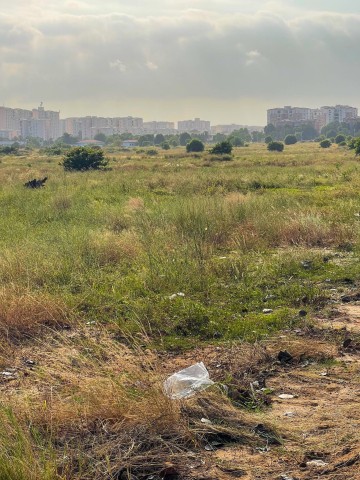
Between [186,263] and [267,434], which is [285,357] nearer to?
[267,434]

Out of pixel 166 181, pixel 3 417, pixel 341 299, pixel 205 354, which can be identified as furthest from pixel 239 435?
pixel 166 181

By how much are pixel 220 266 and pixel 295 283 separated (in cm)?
110

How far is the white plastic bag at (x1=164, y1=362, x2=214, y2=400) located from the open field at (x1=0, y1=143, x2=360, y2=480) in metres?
0.09

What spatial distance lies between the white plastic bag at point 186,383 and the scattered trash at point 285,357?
2.89 ft

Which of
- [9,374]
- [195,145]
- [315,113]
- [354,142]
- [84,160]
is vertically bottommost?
[9,374]

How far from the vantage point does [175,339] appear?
5723 mm

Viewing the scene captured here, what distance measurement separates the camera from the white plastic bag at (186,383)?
397 centimetres

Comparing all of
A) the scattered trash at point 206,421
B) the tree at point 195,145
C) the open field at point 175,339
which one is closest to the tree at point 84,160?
the open field at point 175,339

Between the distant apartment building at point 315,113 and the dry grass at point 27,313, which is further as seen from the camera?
the distant apartment building at point 315,113

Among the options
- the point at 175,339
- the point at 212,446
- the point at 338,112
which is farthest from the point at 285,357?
the point at 338,112

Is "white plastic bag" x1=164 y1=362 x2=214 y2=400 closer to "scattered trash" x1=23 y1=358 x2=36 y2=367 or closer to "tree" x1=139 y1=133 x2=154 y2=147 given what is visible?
"scattered trash" x1=23 y1=358 x2=36 y2=367

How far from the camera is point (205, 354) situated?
17.4 ft

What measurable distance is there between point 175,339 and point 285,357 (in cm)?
112

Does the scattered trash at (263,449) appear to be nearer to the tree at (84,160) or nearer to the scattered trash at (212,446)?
the scattered trash at (212,446)
